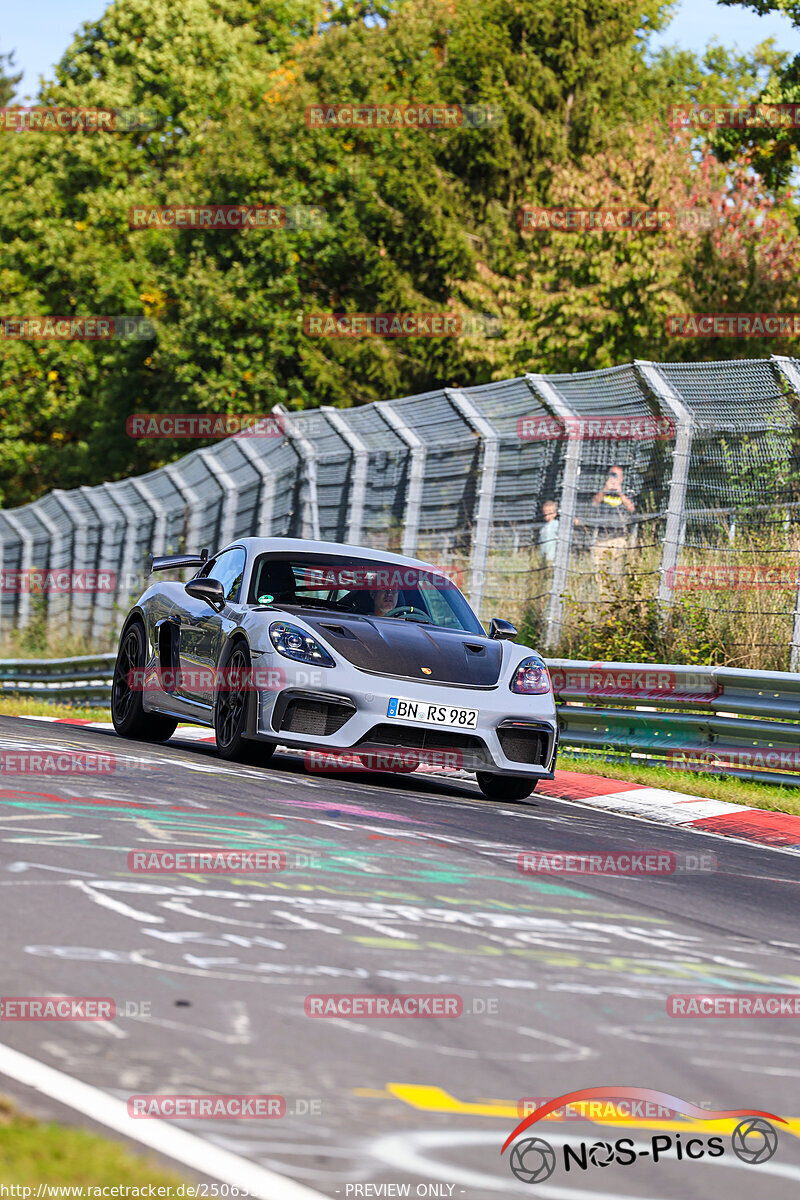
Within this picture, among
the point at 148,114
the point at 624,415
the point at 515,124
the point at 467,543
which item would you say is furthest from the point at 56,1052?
the point at 148,114

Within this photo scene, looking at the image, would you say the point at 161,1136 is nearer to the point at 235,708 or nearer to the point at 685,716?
the point at 235,708

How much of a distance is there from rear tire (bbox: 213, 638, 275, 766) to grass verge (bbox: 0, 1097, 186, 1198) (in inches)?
246

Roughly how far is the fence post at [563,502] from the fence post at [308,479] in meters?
4.90

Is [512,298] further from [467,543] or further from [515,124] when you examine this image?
[467,543]

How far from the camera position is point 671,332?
29.0 metres

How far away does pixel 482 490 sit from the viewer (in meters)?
16.3

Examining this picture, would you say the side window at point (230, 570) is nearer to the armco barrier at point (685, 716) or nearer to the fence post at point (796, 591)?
the armco barrier at point (685, 716)

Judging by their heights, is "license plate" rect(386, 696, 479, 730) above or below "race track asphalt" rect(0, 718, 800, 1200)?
above

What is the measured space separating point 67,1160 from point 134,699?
894 centimetres

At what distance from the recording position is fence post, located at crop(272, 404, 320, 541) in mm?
19734

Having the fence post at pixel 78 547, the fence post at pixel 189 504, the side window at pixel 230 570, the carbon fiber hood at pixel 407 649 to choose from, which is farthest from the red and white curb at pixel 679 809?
the fence post at pixel 78 547

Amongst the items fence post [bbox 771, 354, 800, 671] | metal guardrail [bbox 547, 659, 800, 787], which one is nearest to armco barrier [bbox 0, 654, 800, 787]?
metal guardrail [bbox 547, 659, 800, 787]

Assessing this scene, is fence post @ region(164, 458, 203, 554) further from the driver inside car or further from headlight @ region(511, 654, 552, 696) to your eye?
headlight @ region(511, 654, 552, 696)

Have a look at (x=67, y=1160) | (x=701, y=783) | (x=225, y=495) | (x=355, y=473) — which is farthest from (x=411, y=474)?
(x=67, y=1160)
